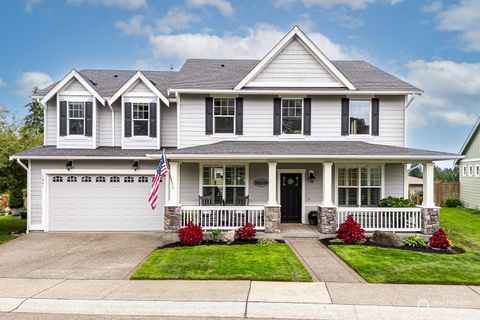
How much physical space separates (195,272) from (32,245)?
715cm

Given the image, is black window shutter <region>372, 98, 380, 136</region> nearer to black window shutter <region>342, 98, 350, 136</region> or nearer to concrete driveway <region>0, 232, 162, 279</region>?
black window shutter <region>342, 98, 350, 136</region>

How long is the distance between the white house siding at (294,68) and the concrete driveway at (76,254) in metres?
8.31

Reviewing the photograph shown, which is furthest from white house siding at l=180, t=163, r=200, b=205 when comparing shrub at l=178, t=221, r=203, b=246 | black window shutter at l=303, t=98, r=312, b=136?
black window shutter at l=303, t=98, r=312, b=136

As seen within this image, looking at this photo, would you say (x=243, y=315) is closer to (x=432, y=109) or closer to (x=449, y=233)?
(x=449, y=233)

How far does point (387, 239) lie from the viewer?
34.6 feet

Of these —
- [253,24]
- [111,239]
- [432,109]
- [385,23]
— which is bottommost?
[111,239]

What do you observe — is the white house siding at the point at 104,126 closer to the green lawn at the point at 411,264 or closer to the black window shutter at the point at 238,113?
the black window shutter at the point at 238,113

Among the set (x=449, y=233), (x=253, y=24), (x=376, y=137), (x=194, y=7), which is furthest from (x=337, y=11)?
(x=449, y=233)

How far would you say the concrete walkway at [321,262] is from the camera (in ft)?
24.7

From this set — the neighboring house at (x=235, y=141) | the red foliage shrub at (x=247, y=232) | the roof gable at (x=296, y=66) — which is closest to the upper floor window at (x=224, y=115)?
the neighboring house at (x=235, y=141)

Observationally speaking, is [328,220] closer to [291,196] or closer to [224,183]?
[291,196]

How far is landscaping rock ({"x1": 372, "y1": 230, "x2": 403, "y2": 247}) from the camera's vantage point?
410 inches

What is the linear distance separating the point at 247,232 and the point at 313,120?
587 centimetres

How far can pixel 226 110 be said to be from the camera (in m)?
13.7
